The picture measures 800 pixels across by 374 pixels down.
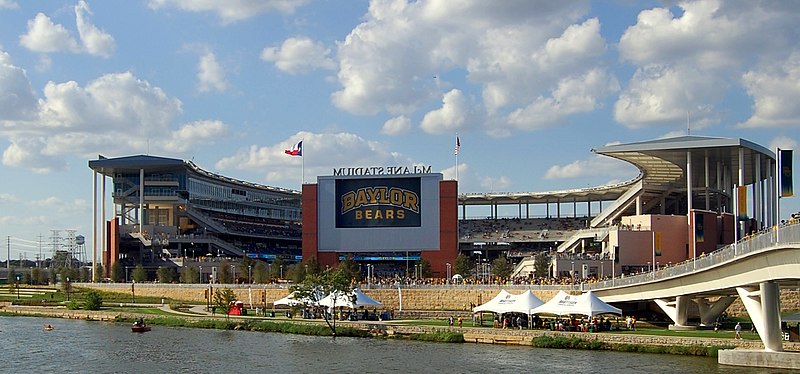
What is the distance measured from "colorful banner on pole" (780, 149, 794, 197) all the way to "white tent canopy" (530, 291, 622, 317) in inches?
544

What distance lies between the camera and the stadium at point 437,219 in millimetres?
113938

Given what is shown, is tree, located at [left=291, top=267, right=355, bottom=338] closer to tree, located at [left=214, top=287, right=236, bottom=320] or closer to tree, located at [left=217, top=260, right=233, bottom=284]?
tree, located at [left=214, top=287, right=236, bottom=320]

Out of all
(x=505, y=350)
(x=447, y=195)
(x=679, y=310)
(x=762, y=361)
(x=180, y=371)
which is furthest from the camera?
(x=447, y=195)

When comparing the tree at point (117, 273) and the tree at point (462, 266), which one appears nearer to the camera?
the tree at point (462, 266)

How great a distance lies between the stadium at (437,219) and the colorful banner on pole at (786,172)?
29.4 meters

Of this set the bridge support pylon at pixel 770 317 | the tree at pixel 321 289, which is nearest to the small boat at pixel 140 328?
the tree at pixel 321 289

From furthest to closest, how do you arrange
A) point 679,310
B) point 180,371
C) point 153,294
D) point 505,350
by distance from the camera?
point 153,294 < point 679,310 < point 505,350 < point 180,371

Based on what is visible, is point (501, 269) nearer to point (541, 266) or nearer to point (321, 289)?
point (541, 266)

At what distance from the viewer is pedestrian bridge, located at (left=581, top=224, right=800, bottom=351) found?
49.9 m

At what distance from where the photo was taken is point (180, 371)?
57594mm

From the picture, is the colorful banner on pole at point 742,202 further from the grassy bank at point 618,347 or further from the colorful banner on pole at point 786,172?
the grassy bank at point 618,347

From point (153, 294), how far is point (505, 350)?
224ft

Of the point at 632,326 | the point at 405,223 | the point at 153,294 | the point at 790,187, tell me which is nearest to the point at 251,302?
the point at 153,294

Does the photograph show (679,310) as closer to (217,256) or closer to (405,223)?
(405,223)
